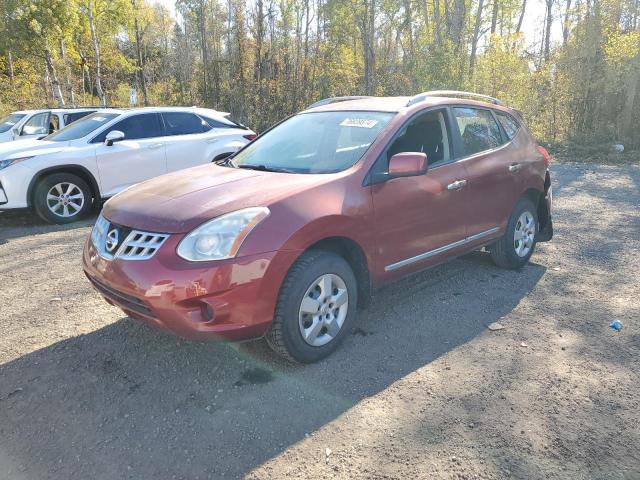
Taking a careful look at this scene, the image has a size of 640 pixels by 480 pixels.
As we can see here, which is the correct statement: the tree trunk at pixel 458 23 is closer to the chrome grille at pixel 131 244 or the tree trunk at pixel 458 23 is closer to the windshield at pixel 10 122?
the windshield at pixel 10 122

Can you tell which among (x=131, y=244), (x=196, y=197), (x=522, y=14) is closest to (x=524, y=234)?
(x=196, y=197)

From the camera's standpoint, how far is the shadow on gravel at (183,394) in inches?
102

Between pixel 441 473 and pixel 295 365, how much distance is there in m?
1.26

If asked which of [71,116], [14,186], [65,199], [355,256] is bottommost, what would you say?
[355,256]

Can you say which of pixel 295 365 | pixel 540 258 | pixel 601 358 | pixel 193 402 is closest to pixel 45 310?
pixel 193 402

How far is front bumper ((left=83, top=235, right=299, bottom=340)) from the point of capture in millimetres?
2902

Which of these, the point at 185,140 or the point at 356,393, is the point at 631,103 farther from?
the point at 356,393

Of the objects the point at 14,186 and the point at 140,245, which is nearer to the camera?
the point at 140,245

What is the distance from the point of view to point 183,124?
8609mm

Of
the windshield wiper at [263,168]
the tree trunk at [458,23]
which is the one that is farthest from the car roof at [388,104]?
the tree trunk at [458,23]

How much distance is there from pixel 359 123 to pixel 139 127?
5.21 metres

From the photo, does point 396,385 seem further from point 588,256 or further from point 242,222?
point 588,256

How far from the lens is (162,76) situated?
1336 inches

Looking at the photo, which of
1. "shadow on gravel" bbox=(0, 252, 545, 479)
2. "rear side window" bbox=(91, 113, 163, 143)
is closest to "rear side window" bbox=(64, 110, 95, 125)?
"rear side window" bbox=(91, 113, 163, 143)
